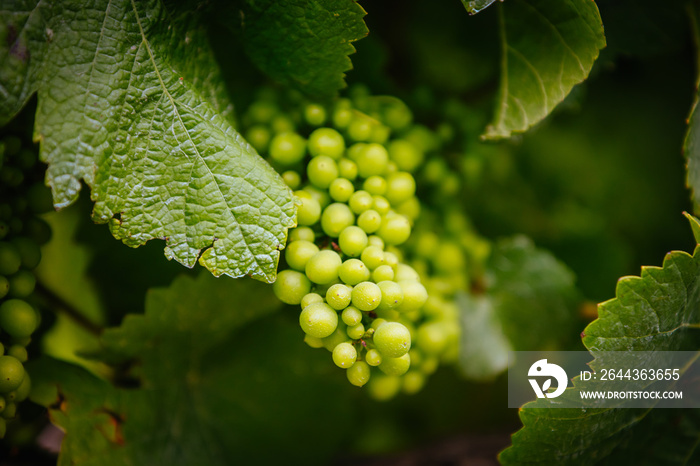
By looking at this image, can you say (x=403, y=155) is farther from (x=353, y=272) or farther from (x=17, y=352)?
(x=17, y=352)

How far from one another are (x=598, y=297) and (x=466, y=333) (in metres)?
0.36

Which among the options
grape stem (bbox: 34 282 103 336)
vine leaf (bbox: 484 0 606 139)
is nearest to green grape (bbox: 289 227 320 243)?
vine leaf (bbox: 484 0 606 139)

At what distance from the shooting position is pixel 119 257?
3.13 feet

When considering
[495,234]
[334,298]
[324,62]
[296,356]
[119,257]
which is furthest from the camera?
[495,234]

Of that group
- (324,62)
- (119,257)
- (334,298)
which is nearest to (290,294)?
(334,298)

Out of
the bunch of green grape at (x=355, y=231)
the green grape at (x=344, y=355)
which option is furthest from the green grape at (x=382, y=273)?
the green grape at (x=344, y=355)

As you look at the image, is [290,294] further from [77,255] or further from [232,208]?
[77,255]

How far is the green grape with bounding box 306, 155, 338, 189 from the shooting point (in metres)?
0.71

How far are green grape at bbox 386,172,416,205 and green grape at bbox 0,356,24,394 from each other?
567mm

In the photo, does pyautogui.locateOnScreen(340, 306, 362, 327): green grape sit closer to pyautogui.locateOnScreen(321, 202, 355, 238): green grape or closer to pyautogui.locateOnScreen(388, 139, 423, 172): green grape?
pyautogui.locateOnScreen(321, 202, 355, 238): green grape

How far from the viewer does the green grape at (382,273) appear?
0.65 m

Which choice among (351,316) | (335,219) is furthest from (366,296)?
(335,219)

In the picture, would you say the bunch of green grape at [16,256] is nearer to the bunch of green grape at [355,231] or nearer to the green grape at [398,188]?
the bunch of green grape at [355,231]

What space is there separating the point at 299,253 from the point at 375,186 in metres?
0.17
